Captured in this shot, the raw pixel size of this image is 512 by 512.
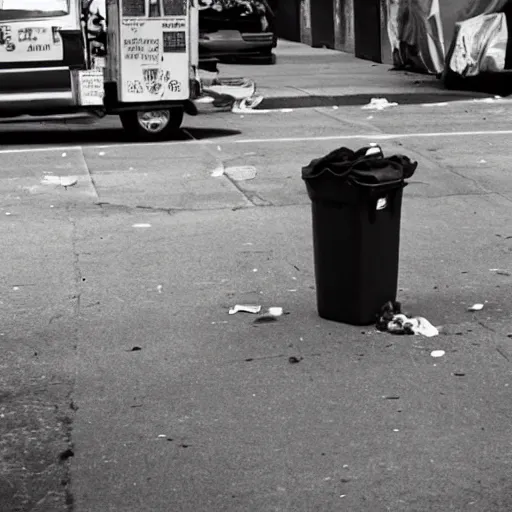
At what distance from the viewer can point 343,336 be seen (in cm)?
691

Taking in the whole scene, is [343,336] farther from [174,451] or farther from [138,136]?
[138,136]

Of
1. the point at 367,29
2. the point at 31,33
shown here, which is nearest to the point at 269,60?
the point at 367,29

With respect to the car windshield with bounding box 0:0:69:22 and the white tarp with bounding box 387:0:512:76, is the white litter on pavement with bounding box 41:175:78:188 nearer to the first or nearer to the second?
the car windshield with bounding box 0:0:69:22

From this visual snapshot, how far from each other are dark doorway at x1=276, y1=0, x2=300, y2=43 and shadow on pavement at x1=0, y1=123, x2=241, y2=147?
1832 centimetres

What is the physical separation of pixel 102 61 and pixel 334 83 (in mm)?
7812

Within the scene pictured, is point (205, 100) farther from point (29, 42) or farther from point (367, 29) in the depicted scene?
point (367, 29)

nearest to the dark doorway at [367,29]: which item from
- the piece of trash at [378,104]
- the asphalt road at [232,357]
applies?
the piece of trash at [378,104]

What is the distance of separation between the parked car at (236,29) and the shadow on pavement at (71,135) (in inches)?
316

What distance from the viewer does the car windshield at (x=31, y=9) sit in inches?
549

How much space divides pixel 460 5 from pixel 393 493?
18276 mm

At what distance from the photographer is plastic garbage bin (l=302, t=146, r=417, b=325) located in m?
6.84

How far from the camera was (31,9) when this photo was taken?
14.0m

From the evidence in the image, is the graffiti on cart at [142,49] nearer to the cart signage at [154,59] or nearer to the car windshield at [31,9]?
the cart signage at [154,59]

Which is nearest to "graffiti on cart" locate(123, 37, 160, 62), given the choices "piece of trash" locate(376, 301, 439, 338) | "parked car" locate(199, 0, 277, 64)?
"piece of trash" locate(376, 301, 439, 338)
